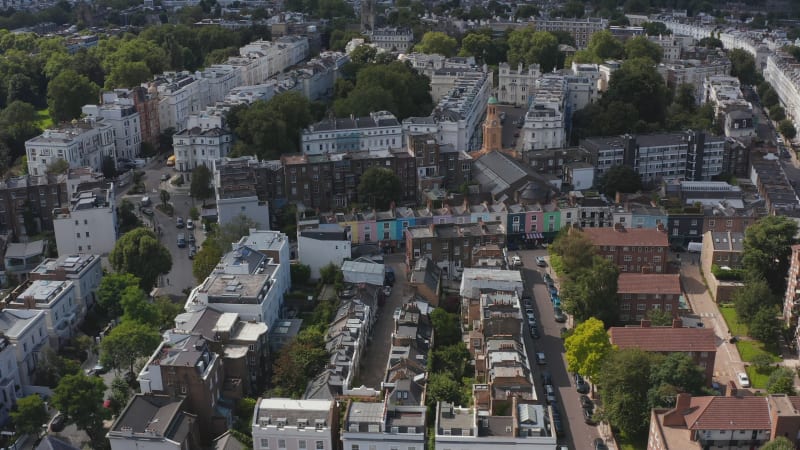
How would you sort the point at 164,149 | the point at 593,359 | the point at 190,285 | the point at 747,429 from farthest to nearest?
1. the point at 164,149
2. the point at 190,285
3. the point at 593,359
4. the point at 747,429

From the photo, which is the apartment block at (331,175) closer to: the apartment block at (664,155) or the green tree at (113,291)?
the apartment block at (664,155)

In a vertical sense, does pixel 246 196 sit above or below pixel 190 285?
above

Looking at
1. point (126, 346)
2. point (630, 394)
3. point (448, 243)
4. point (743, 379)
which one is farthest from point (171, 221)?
point (743, 379)

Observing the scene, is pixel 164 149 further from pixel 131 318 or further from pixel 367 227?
pixel 131 318

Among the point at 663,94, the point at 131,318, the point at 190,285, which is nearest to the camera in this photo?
the point at 131,318

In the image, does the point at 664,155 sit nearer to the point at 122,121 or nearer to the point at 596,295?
the point at 596,295

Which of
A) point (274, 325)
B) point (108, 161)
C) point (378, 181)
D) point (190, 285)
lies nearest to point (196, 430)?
point (274, 325)

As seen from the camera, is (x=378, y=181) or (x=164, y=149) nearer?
(x=378, y=181)

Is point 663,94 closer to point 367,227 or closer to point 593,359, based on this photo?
point 367,227
